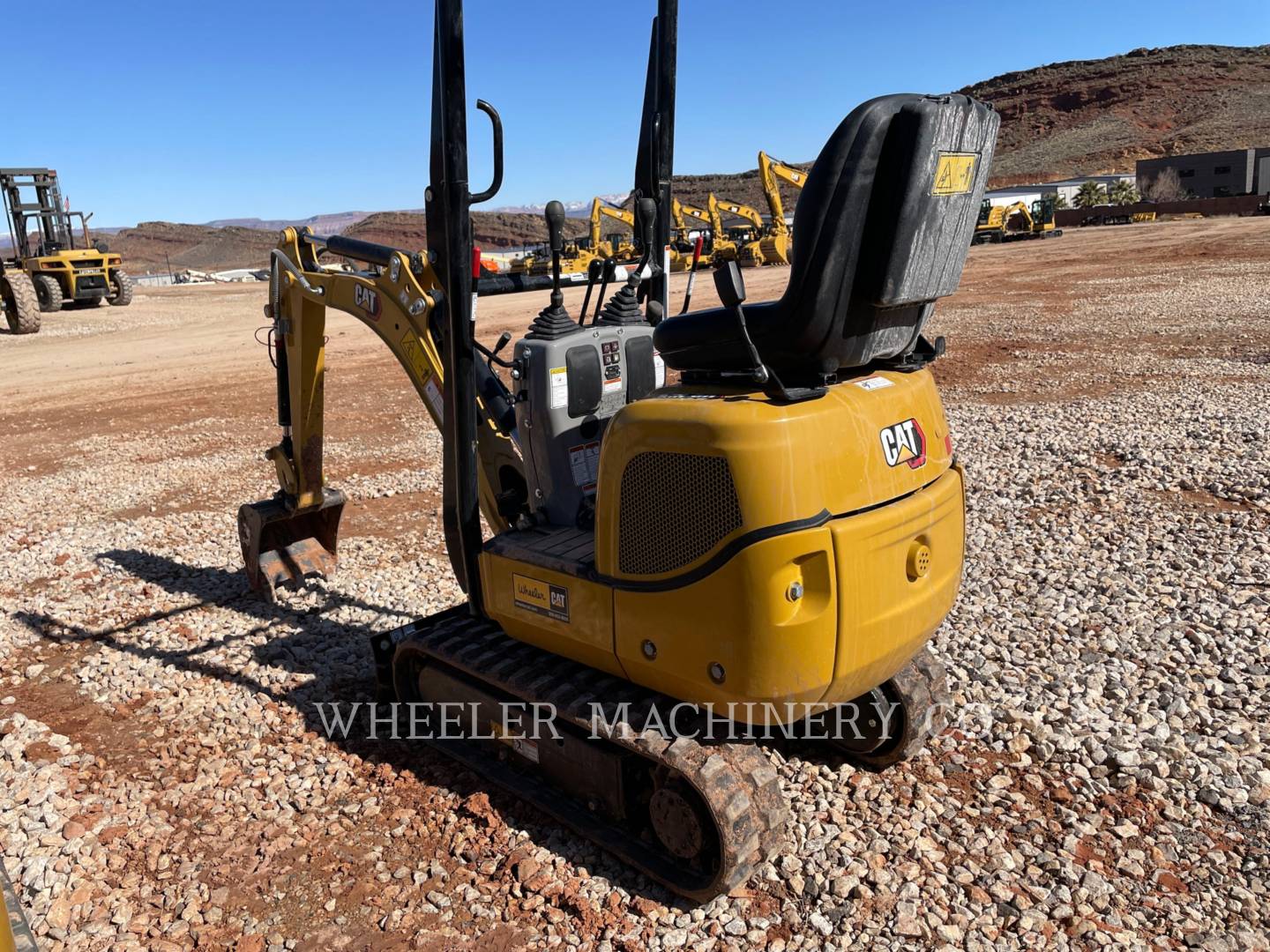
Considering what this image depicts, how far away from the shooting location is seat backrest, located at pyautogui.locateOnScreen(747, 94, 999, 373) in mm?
2775

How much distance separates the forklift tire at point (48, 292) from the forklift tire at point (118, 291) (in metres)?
1.76

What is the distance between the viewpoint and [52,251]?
2630 centimetres

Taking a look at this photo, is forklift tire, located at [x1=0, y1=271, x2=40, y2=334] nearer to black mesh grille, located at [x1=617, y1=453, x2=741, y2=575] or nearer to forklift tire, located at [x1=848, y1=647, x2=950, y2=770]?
black mesh grille, located at [x1=617, y1=453, x2=741, y2=575]

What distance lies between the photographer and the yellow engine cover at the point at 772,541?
9.38 feet

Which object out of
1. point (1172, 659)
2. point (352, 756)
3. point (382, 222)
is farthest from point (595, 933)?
point (382, 222)

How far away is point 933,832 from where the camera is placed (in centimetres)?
364

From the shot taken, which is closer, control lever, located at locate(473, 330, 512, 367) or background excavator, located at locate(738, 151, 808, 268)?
control lever, located at locate(473, 330, 512, 367)

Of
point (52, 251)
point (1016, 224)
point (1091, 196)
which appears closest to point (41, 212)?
point (52, 251)

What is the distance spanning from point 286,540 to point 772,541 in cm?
444

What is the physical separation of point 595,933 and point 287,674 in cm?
269

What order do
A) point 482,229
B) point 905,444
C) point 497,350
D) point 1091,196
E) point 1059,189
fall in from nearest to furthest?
point 905,444, point 497,350, point 1091,196, point 1059,189, point 482,229

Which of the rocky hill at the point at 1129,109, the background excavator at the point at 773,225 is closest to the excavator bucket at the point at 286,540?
the background excavator at the point at 773,225

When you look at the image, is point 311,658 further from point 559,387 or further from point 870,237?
point 870,237

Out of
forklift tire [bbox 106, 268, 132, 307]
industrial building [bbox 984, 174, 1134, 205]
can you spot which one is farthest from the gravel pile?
industrial building [bbox 984, 174, 1134, 205]
